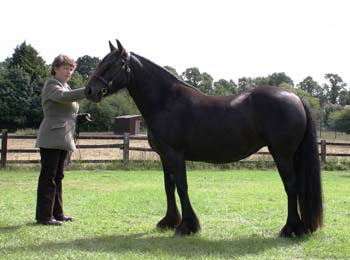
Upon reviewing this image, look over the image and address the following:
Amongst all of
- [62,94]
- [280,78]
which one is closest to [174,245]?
[62,94]

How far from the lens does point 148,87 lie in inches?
220

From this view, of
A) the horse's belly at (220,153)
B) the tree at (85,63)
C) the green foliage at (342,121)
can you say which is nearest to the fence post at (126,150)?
the horse's belly at (220,153)

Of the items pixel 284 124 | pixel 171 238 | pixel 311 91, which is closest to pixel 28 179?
pixel 171 238

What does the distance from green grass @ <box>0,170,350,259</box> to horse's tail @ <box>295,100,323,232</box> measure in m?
0.21

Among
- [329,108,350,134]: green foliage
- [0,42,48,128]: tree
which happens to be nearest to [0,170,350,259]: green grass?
[0,42,48,128]: tree

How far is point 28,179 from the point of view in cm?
1282

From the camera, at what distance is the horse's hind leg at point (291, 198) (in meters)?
5.28

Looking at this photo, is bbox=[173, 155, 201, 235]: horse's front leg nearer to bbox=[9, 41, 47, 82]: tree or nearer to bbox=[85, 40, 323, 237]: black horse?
bbox=[85, 40, 323, 237]: black horse

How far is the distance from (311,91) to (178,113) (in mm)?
108131

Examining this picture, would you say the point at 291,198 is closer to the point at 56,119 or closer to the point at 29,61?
the point at 56,119

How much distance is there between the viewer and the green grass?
459cm

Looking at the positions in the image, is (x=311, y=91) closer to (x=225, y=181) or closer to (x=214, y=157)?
(x=225, y=181)

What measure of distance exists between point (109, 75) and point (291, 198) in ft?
8.60

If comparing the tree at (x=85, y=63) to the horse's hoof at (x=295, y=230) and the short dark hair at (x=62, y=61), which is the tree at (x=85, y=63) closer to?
the short dark hair at (x=62, y=61)
